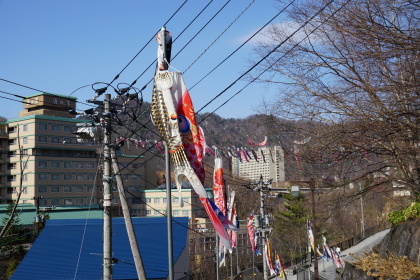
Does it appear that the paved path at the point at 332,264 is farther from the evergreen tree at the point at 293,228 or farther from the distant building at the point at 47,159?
the distant building at the point at 47,159

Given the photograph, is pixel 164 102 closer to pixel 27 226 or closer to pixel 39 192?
pixel 27 226

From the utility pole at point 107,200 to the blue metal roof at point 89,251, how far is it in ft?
25.3

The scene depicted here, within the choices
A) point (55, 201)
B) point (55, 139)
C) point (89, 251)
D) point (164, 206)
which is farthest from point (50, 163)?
point (89, 251)

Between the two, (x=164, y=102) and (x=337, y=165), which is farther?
(x=337, y=165)

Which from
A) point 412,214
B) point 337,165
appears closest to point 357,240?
point 412,214

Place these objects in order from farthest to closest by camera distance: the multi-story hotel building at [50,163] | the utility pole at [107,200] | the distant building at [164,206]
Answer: the distant building at [164,206]
the multi-story hotel building at [50,163]
the utility pole at [107,200]

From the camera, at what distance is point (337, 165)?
11.6 meters

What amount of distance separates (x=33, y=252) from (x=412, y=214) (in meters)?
15.3

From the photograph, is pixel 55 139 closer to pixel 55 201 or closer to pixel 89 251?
pixel 55 201

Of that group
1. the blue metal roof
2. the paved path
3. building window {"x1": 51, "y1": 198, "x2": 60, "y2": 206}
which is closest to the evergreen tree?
the paved path

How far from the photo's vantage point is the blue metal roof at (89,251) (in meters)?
20.1

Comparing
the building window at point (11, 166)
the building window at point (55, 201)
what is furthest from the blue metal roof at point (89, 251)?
the building window at point (11, 166)

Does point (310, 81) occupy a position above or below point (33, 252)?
above

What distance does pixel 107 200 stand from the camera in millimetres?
11430
